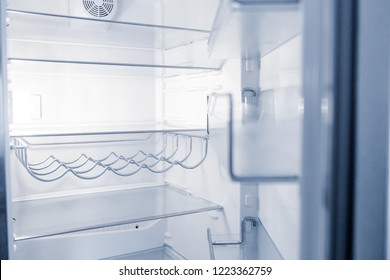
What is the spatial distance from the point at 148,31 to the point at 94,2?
1.00ft

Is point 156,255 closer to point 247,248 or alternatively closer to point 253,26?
point 247,248

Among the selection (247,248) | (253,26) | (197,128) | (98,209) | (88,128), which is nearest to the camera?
(253,26)

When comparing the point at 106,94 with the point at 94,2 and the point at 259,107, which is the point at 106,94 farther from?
the point at 259,107

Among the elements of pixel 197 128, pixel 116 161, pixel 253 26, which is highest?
pixel 253 26

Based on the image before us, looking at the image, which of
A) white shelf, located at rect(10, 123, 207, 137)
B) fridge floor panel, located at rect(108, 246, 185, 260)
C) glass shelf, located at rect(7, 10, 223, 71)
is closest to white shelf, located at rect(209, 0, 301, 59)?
glass shelf, located at rect(7, 10, 223, 71)

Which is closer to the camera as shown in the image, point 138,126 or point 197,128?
point 197,128

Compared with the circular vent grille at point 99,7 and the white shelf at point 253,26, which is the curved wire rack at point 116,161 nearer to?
the white shelf at point 253,26

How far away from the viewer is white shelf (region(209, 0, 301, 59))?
0.59 meters

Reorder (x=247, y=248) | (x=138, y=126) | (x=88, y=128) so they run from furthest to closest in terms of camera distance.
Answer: (x=138, y=126)
(x=88, y=128)
(x=247, y=248)

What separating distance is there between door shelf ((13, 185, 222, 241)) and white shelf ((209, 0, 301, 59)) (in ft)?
2.03

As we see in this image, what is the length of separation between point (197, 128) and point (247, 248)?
546 mm

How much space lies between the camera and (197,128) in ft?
4.95

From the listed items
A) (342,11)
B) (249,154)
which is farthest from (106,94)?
(342,11)

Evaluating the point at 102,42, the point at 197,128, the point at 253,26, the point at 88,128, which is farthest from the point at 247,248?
the point at 102,42
